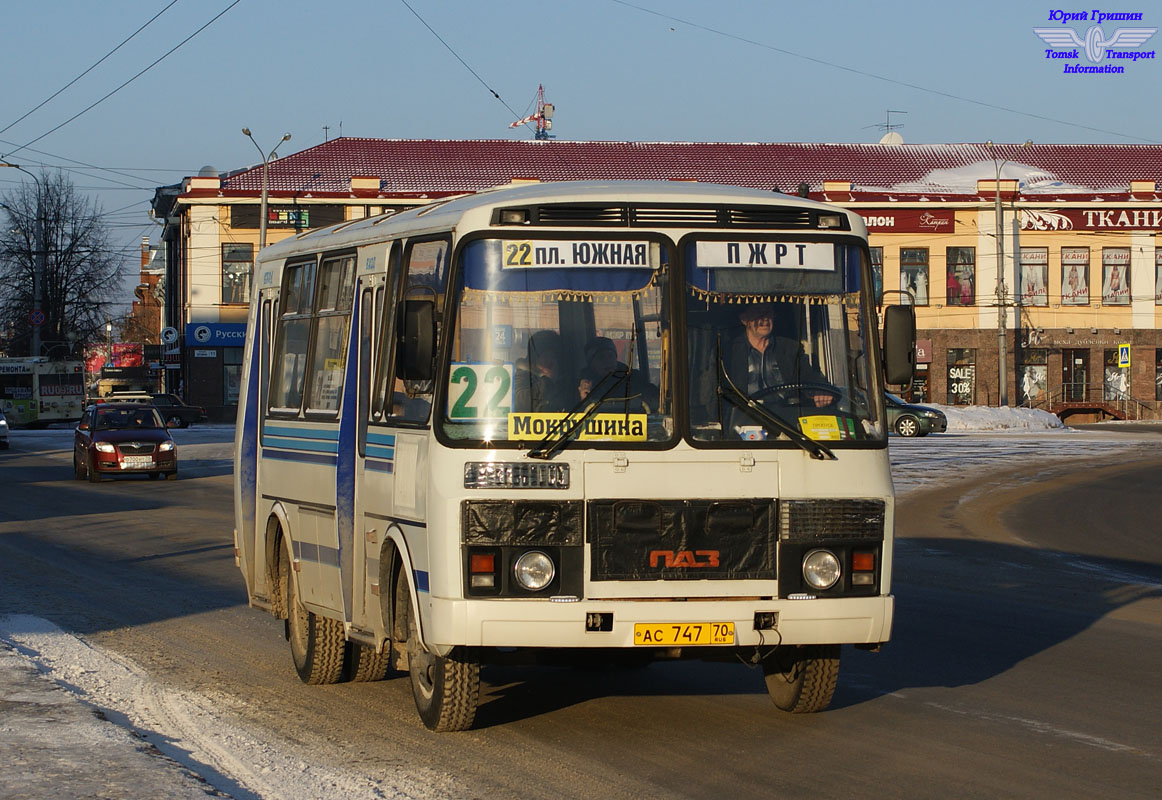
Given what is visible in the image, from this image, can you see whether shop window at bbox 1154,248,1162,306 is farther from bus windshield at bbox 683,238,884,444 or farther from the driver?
the driver

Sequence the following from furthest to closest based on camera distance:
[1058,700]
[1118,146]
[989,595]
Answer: [1118,146], [989,595], [1058,700]

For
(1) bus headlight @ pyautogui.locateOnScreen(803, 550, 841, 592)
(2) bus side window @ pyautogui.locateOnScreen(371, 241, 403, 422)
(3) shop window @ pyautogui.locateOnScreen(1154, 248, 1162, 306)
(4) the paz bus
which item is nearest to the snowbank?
(3) shop window @ pyautogui.locateOnScreen(1154, 248, 1162, 306)

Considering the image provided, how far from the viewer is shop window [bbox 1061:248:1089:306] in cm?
7206

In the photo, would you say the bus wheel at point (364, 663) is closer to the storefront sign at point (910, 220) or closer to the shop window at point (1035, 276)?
the storefront sign at point (910, 220)

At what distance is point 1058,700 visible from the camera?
345 inches

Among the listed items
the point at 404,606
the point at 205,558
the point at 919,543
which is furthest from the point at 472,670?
the point at 919,543

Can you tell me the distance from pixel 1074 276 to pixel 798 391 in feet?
224

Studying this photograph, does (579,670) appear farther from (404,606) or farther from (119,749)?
(119,749)

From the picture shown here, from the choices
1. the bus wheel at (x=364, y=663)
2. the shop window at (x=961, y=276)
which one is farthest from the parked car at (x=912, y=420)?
the bus wheel at (x=364, y=663)

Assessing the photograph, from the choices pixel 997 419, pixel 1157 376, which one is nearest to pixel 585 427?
→ pixel 997 419

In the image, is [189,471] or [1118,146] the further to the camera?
[1118,146]

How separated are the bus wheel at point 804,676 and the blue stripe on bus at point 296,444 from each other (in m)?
2.68

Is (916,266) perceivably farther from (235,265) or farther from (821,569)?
(821,569)

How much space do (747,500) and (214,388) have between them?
66.8 m
